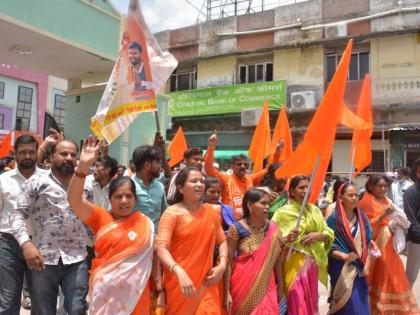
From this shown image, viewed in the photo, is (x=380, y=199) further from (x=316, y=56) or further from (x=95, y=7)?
(x=316, y=56)

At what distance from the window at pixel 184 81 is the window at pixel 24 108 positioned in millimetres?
8651

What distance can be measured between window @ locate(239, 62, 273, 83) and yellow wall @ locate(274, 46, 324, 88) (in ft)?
1.46

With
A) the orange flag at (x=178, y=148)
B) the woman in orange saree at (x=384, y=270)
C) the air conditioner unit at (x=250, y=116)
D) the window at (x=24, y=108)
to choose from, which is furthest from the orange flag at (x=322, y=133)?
the window at (x=24, y=108)

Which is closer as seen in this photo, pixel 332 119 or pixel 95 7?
pixel 332 119

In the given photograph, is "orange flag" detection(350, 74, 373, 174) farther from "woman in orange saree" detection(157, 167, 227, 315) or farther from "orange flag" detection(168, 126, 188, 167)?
"orange flag" detection(168, 126, 188, 167)

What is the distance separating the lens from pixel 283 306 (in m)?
3.15

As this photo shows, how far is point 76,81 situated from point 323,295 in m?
7.15

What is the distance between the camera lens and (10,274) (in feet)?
9.68

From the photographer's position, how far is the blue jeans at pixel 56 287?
109 inches

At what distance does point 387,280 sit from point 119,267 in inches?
109

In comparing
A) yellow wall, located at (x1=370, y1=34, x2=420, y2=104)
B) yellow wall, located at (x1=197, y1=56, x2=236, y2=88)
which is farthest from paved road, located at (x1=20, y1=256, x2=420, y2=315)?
yellow wall, located at (x1=197, y1=56, x2=236, y2=88)

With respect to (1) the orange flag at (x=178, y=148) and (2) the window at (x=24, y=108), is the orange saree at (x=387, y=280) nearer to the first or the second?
(1) the orange flag at (x=178, y=148)

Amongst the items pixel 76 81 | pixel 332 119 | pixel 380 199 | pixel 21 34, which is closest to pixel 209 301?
pixel 332 119

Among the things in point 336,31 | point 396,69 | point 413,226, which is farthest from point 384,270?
point 336,31
